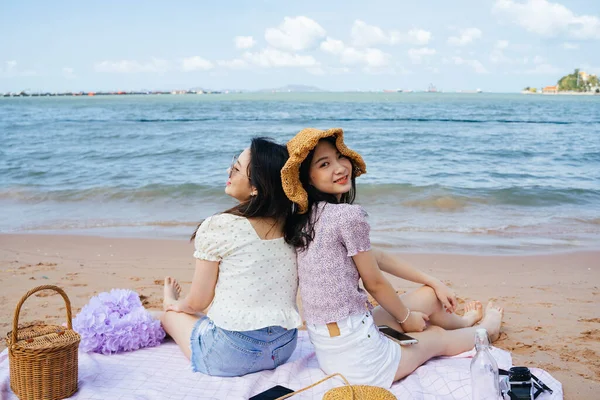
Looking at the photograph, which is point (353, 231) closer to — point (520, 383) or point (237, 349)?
point (237, 349)

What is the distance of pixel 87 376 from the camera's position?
3.23 m

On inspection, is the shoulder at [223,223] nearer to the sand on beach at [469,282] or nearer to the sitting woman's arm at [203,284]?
the sitting woman's arm at [203,284]

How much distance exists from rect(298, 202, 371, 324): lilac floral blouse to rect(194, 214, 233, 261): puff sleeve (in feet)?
1.35

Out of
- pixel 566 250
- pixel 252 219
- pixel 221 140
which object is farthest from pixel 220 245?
pixel 221 140

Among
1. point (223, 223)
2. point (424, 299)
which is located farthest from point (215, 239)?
point (424, 299)

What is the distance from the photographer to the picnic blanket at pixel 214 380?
3.03 meters

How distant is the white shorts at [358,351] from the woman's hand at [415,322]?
9.3 inches

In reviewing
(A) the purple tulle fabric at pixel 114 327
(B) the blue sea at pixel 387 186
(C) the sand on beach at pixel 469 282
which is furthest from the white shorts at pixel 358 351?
(B) the blue sea at pixel 387 186

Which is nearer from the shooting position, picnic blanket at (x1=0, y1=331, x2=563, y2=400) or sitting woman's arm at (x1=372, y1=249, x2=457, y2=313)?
picnic blanket at (x1=0, y1=331, x2=563, y2=400)

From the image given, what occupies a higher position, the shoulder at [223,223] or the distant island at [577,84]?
the distant island at [577,84]

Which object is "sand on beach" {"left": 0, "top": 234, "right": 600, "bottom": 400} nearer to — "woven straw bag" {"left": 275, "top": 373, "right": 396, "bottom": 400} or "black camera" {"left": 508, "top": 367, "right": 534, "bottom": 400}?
"black camera" {"left": 508, "top": 367, "right": 534, "bottom": 400}

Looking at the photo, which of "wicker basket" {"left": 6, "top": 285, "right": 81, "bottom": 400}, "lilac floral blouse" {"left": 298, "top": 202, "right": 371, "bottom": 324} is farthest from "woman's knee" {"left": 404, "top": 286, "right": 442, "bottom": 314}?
"wicker basket" {"left": 6, "top": 285, "right": 81, "bottom": 400}

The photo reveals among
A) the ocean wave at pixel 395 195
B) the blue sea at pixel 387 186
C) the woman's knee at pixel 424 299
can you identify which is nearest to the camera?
the woman's knee at pixel 424 299

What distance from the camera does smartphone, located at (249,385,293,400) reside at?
2.92 metres
